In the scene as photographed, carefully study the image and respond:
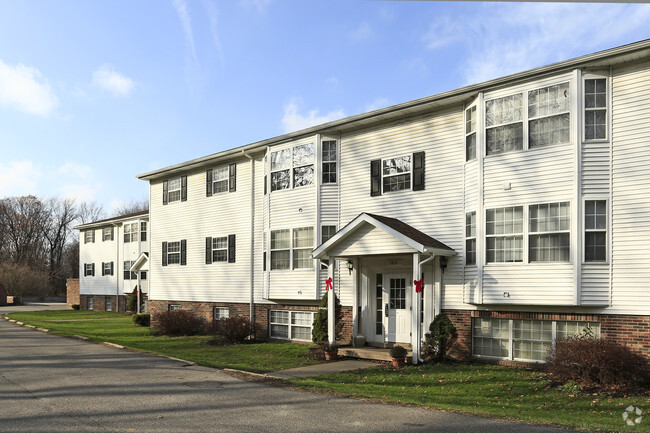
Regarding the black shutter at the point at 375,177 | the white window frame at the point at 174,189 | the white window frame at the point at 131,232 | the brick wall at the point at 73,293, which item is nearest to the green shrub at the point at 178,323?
the white window frame at the point at 174,189

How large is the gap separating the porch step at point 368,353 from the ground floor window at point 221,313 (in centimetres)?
752

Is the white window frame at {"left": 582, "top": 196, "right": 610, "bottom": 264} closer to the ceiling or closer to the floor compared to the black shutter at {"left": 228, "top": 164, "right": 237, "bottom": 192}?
closer to the floor

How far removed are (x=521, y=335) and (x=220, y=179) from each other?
13.8 meters

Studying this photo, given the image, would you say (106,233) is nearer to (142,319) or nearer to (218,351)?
(142,319)

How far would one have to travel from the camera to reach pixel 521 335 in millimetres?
14539

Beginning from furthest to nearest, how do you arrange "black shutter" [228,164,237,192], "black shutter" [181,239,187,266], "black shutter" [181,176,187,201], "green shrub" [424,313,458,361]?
"black shutter" [181,176,187,201]
"black shutter" [181,239,187,266]
"black shutter" [228,164,237,192]
"green shrub" [424,313,458,361]

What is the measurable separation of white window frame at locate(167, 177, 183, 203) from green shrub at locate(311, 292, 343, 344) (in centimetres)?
1073

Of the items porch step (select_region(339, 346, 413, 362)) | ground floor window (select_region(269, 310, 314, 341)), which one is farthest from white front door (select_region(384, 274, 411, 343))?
ground floor window (select_region(269, 310, 314, 341))

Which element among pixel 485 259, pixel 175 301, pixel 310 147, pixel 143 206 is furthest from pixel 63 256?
pixel 485 259

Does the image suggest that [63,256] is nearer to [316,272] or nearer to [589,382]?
[316,272]

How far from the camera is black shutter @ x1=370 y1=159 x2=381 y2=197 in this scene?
707 inches

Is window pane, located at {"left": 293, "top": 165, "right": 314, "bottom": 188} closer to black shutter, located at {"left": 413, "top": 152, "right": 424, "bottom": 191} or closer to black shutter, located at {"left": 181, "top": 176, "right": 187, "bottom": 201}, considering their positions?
black shutter, located at {"left": 413, "top": 152, "right": 424, "bottom": 191}

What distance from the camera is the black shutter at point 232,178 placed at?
22859mm

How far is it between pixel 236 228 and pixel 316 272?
4.92 metres
